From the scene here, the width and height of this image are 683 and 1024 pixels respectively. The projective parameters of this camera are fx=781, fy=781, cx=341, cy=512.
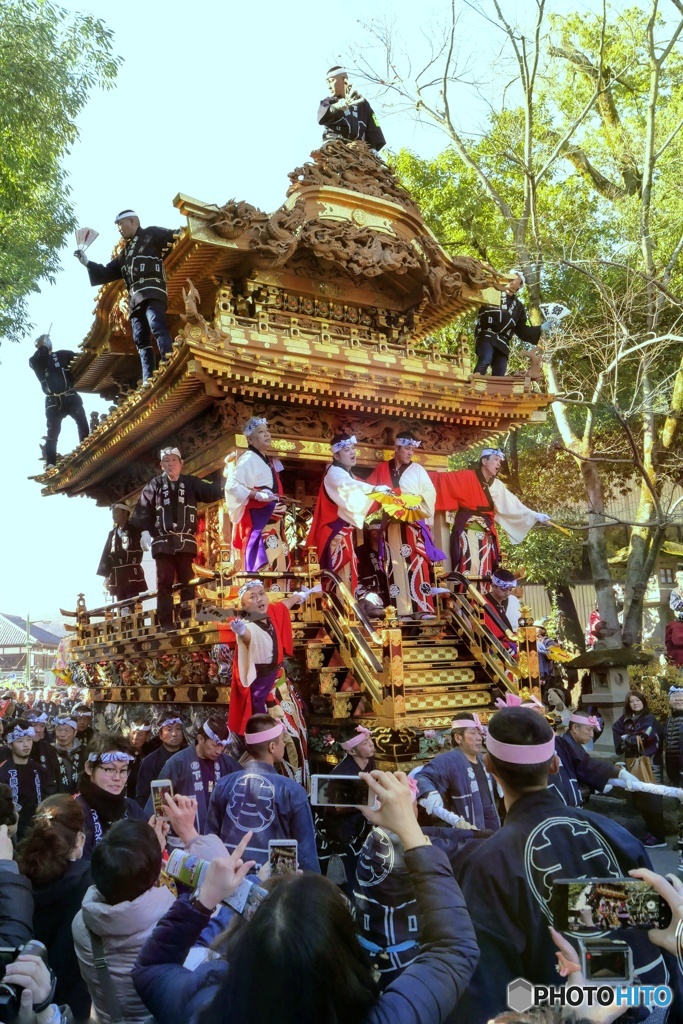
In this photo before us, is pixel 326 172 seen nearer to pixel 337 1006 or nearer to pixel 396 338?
pixel 396 338

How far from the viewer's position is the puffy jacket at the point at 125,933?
238 cm

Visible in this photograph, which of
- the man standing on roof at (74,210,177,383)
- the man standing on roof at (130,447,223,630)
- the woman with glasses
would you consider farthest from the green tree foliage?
the woman with glasses

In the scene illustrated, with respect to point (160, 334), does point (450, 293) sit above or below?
above

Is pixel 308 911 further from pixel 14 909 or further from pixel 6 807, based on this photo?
pixel 6 807

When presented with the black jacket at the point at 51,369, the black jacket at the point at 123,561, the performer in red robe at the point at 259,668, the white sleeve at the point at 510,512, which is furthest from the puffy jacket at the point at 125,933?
the black jacket at the point at 51,369

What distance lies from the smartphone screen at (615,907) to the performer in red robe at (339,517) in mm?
7549

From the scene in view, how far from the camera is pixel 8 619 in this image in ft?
180

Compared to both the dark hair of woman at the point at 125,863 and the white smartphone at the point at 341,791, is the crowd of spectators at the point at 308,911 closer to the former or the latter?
the dark hair of woman at the point at 125,863

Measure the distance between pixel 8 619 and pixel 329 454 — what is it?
166 feet

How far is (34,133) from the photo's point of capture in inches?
461

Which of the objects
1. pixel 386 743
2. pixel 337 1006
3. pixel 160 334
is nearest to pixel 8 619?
pixel 160 334

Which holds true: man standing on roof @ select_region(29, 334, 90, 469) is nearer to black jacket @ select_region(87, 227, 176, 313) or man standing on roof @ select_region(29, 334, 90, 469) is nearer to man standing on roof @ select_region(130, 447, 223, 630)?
black jacket @ select_region(87, 227, 176, 313)

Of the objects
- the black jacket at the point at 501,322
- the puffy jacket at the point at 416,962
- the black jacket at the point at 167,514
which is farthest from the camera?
the black jacket at the point at 501,322

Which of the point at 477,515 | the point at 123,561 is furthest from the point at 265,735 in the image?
the point at 123,561
